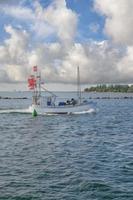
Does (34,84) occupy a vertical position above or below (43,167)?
above

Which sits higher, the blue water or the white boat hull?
the white boat hull

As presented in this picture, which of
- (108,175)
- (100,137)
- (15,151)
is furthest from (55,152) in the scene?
(100,137)

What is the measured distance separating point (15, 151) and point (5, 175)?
10598mm

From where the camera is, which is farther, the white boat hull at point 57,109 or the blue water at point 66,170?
the white boat hull at point 57,109

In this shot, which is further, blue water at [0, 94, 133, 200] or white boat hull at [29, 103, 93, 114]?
white boat hull at [29, 103, 93, 114]

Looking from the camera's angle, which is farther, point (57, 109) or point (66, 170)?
point (57, 109)

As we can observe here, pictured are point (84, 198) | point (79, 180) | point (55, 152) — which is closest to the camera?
point (84, 198)

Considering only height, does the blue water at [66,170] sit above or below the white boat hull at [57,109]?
below

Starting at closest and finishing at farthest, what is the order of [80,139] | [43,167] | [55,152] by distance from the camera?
[43,167]
[55,152]
[80,139]

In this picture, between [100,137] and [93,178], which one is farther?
[100,137]

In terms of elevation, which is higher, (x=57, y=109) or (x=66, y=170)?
(x=57, y=109)

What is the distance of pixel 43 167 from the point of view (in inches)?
1246

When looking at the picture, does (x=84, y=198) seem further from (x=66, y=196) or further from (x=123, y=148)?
(x=123, y=148)

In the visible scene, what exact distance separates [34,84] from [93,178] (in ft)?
232
